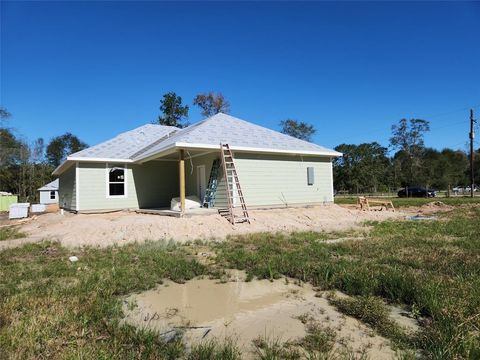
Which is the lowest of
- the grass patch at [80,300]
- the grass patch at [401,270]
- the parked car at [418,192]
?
the grass patch at [80,300]

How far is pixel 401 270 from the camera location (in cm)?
528

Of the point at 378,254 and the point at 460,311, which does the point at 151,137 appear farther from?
the point at 460,311

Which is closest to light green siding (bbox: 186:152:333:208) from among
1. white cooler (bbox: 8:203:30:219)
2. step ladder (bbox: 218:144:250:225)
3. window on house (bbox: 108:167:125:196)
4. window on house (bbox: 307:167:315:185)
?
window on house (bbox: 307:167:315:185)

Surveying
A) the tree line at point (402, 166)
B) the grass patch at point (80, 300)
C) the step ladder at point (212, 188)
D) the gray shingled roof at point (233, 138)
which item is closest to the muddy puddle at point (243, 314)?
the grass patch at point (80, 300)

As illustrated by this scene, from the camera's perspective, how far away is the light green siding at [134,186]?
56.1 feet

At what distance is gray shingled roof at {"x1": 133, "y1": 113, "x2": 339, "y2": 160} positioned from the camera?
573 inches

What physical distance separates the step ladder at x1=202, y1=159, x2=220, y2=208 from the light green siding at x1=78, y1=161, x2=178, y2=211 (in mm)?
4931

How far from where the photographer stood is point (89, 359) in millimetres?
2906

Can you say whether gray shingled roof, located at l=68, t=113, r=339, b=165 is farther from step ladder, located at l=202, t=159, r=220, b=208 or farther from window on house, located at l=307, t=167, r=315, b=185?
step ladder, located at l=202, t=159, r=220, b=208

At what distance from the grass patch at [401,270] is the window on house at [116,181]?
10.3 metres

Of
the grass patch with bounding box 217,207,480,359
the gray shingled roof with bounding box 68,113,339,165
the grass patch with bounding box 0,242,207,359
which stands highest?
the gray shingled roof with bounding box 68,113,339,165

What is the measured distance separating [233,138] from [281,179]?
2985 mm

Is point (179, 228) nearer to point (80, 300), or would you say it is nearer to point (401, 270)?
point (80, 300)

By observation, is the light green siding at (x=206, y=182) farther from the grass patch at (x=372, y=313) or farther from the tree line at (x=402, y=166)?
the tree line at (x=402, y=166)
